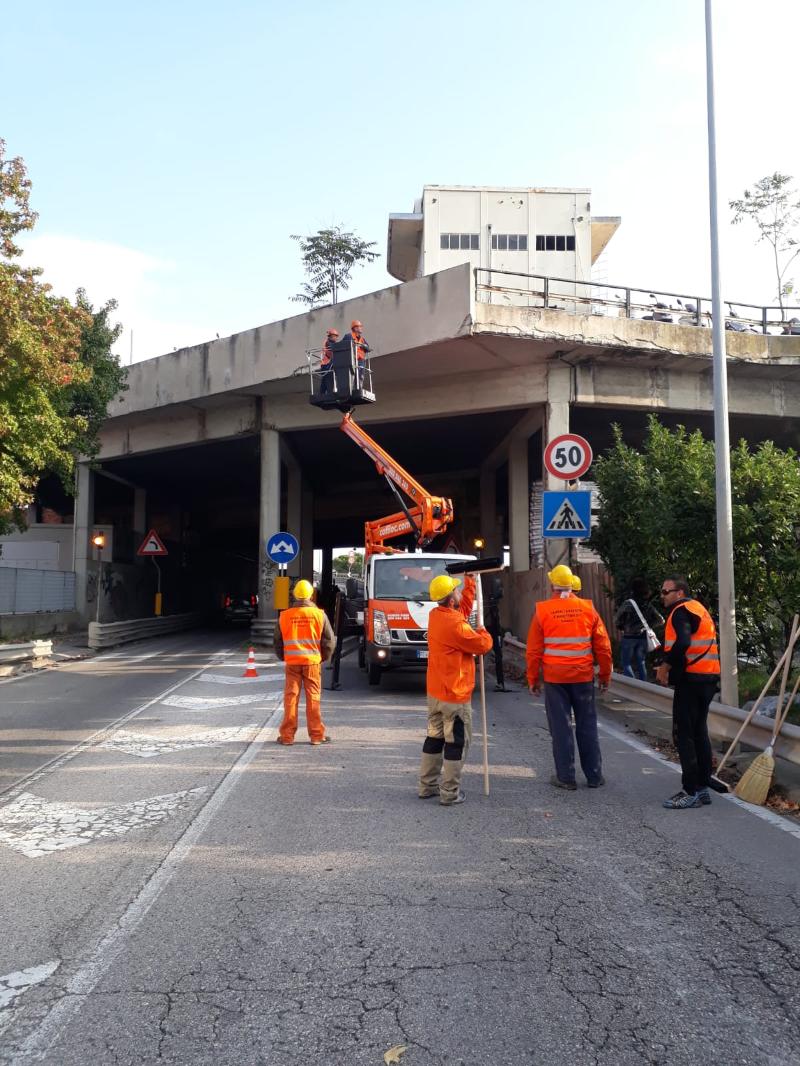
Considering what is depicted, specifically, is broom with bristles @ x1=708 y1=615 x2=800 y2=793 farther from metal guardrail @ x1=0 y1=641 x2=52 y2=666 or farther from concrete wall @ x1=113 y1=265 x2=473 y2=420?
metal guardrail @ x1=0 y1=641 x2=52 y2=666

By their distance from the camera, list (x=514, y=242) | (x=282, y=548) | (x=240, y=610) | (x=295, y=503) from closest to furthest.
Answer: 1. (x=282, y=548)
2. (x=295, y=503)
3. (x=240, y=610)
4. (x=514, y=242)

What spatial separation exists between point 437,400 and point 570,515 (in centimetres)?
1056

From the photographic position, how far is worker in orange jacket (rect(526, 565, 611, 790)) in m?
7.20

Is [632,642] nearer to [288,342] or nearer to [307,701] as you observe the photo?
[307,701]

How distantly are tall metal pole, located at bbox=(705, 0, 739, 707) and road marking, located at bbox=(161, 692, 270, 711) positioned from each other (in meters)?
6.82

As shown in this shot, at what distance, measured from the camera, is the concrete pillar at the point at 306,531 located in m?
34.1

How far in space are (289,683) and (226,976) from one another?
19.0 ft

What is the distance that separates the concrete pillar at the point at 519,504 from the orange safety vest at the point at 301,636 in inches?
617

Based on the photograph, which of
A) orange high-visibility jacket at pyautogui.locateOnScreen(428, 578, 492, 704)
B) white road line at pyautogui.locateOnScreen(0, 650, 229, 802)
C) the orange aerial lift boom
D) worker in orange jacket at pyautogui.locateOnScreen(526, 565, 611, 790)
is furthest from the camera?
the orange aerial lift boom

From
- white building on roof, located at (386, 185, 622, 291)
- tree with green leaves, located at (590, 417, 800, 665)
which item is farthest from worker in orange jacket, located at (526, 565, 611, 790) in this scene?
white building on roof, located at (386, 185, 622, 291)

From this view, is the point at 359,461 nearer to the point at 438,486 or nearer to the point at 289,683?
the point at 438,486

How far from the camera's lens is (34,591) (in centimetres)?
2522

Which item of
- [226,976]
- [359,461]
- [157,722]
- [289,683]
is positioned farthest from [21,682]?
[359,461]

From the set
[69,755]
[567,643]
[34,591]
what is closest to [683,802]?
[567,643]
